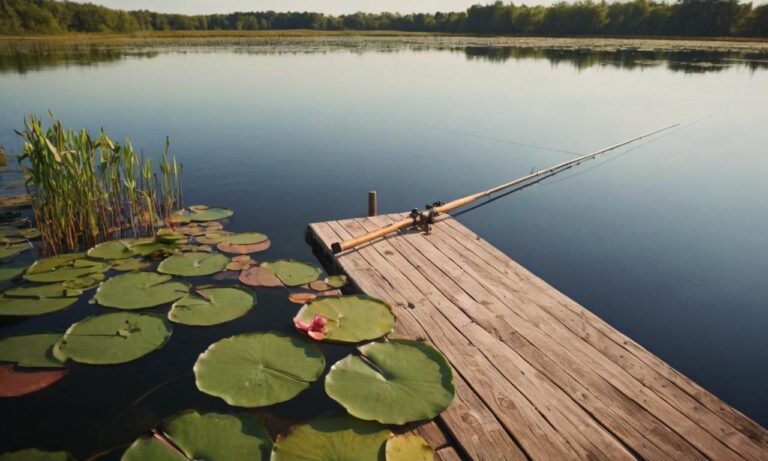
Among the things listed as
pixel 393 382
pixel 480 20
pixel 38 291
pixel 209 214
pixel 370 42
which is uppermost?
pixel 480 20

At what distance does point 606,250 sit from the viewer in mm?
5344

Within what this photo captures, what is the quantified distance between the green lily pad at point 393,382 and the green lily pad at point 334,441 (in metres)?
0.07

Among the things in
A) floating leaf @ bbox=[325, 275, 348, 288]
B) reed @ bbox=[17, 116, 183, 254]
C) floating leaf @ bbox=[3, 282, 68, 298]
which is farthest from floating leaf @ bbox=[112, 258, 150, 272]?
floating leaf @ bbox=[325, 275, 348, 288]

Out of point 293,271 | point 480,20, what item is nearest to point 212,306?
point 293,271

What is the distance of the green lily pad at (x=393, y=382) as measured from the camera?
2.33 metres

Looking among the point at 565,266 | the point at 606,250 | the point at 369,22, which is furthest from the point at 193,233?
the point at 369,22

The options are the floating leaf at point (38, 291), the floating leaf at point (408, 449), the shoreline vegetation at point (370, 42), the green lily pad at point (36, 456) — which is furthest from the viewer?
the shoreline vegetation at point (370, 42)

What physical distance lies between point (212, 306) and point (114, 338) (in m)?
0.70

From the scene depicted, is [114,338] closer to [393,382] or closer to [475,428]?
[393,382]

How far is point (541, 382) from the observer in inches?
100

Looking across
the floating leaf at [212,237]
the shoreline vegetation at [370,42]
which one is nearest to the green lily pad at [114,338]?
the floating leaf at [212,237]

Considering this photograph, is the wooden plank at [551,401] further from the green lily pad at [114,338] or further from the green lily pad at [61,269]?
the green lily pad at [61,269]

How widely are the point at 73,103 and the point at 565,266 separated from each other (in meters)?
14.2

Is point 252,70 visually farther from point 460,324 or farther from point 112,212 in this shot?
point 460,324
